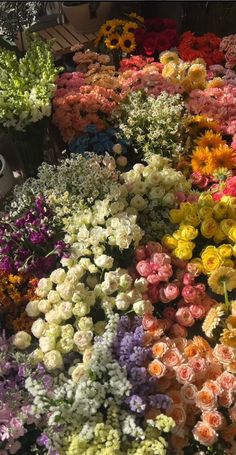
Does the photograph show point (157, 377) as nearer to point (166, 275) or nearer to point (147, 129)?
point (166, 275)

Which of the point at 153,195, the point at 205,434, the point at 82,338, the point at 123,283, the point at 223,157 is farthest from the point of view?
the point at 223,157

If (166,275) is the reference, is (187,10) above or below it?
above

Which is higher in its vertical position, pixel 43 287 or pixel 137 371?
pixel 43 287

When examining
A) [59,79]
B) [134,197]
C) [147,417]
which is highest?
[59,79]

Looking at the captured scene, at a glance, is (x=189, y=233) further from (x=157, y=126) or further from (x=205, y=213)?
(x=157, y=126)

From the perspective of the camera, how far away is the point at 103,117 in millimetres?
2574

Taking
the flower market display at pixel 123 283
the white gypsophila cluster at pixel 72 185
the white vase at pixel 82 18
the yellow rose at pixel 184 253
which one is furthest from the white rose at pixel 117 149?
the white vase at pixel 82 18

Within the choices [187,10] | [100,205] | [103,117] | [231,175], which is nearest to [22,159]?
[103,117]

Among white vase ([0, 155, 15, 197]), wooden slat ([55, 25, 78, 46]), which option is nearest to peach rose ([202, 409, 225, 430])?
white vase ([0, 155, 15, 197])

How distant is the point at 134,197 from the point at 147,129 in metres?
0.46

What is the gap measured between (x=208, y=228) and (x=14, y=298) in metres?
0.71

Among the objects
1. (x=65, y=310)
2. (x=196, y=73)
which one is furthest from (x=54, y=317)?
(x=196, y=73)

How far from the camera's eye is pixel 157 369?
160 centimetres

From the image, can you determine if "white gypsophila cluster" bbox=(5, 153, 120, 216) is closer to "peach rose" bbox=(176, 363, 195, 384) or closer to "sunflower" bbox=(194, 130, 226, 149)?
"sunflower" bbox=(194, 130, 226, 149)
